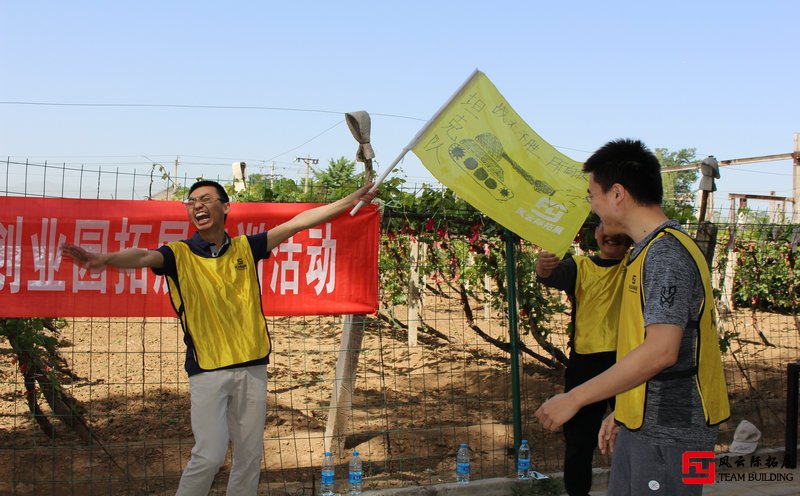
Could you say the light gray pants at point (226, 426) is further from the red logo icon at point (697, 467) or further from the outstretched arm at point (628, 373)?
the red logo icon at point (697, 467)

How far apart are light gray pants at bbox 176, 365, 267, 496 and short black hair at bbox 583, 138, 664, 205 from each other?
87.6 inches

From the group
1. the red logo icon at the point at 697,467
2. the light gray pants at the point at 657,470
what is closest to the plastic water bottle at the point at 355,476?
the light gray pants at the point at 657,470

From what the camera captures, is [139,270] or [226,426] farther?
[139,270]

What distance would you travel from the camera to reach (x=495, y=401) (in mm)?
7727

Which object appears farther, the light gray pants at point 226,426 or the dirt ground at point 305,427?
the dirt ground at point 305,427

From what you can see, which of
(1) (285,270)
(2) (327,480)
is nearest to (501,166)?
(1) (285,270)

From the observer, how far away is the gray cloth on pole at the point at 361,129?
5066mm

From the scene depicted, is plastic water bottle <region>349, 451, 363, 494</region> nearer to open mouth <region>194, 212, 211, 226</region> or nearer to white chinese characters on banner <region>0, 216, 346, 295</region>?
white chinese characters on banner <region>0, 216, 346, 295</region>

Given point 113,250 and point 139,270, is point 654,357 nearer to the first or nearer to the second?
point 139,270

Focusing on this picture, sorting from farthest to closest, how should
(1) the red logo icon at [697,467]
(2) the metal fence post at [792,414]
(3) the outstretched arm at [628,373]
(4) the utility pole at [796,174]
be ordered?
(4) the utility pole at [796,174]
(2) the metal fence post at [792,414]
(1) the red logo icon at [697,467]
(3) the outstretched arm at [628,373]

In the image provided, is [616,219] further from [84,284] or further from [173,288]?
[84,284]

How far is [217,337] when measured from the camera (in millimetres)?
3889

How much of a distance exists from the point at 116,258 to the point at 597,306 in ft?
9.29

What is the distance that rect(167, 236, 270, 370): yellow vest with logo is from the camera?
387 centimetres
